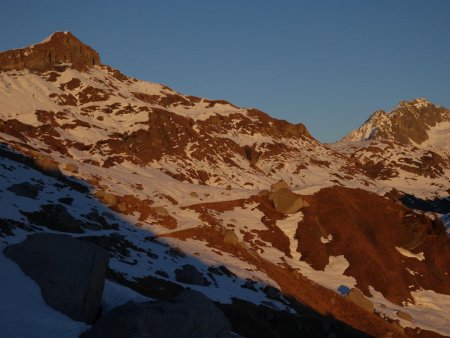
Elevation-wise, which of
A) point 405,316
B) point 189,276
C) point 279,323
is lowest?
point 279,323

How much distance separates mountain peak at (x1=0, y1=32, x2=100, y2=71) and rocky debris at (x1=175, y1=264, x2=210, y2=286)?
151162mm

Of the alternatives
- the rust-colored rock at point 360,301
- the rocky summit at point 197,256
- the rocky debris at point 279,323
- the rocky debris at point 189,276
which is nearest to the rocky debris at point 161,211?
the rocky summit at point 197,256

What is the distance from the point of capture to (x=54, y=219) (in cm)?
4403

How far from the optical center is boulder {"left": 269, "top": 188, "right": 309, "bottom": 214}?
76.2 m

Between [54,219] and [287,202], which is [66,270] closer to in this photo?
[54,219]

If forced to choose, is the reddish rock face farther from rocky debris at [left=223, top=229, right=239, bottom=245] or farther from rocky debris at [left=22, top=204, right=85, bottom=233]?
rocky debris at [left=22, top=204, right=85, bottom=233]

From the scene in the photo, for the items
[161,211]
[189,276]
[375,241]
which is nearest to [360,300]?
[375,241]

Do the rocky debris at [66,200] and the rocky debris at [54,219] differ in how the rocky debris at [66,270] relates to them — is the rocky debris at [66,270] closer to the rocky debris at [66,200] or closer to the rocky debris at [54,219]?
the rocky debris at [54,219]

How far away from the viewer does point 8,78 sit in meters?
160

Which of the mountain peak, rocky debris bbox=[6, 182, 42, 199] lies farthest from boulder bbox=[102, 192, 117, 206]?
the mountain peak

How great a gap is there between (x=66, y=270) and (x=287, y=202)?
185 ft

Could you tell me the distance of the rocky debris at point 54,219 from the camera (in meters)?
42.1

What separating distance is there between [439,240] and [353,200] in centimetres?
1383

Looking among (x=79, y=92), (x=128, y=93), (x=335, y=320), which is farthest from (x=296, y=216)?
(x=128, y=93)
